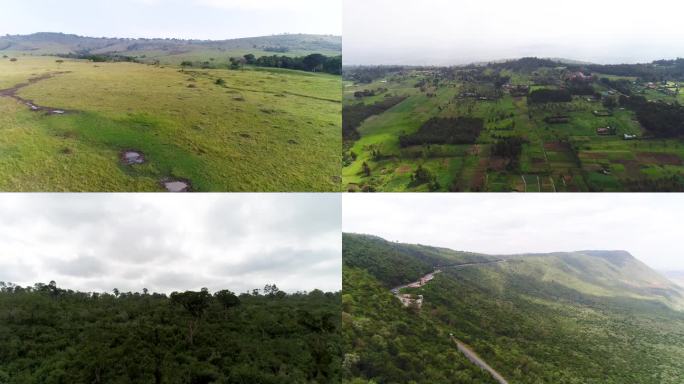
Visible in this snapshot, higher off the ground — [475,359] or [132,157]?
[132,157]

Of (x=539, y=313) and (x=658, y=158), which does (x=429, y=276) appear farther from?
(x=658, y=158)

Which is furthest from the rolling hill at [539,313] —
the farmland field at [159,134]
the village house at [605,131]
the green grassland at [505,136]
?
the village house at [605,131]

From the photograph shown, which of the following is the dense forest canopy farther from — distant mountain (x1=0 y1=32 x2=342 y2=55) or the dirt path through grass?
distant mountain (x1=0 y1=32 x2=342 y2=55)

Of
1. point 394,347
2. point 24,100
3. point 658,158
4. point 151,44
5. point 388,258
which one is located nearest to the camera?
point 658,158

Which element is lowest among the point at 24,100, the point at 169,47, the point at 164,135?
the point at 164,135

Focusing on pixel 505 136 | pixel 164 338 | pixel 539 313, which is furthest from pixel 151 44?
pixel 539 313

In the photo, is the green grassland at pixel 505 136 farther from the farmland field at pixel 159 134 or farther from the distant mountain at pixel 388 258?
the distant mountain at pixel 388 258
